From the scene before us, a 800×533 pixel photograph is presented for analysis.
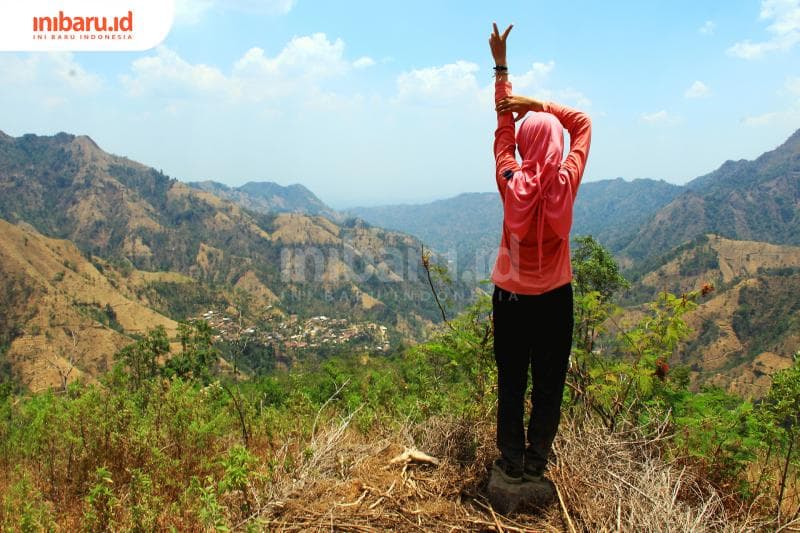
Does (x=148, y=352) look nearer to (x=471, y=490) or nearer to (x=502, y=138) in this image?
(x=471, y=490)

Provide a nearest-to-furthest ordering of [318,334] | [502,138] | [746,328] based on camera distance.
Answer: [502,138] → [746,328] → [318,334]

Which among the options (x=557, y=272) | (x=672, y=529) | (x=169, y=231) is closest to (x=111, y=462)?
(x=557, y=272)

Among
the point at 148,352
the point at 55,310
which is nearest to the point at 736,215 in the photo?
the point at 148,352

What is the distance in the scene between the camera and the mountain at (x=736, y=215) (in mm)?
140250

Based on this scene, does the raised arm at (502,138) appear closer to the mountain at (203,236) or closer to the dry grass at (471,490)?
the dry grass at (471,490)

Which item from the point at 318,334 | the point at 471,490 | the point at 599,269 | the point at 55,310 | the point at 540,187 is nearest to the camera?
the point at 540,187

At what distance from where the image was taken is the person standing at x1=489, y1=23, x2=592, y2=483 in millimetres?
2174

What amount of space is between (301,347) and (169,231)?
85209 millimetres

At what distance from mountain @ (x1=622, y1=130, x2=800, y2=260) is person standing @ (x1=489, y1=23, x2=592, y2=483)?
157 metres

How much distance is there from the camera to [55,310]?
5884 centimetres

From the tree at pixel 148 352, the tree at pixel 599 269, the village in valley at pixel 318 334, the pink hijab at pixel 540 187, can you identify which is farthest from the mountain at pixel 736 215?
the pink hijab at pixel 540 187

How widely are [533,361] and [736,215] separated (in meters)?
182

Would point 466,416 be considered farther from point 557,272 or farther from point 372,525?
point 557,272

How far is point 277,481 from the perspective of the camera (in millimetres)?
2520
